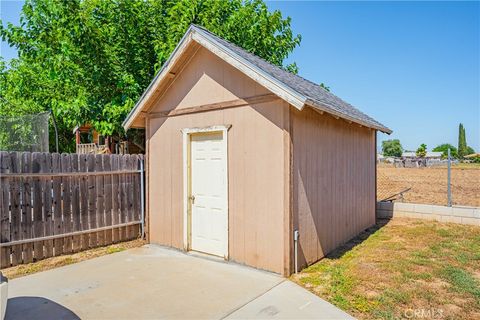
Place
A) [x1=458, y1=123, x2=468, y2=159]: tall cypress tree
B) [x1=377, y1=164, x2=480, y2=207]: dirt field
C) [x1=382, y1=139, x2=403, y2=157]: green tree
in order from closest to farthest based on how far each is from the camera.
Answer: [x1=377, y1=164, x2=480, y2=207]: dirt field → [x1=458, y1=123, x2=468, y2=159]: tall cypress tree → [x1=382, y1=139, x2=403, y2=157]: green tree

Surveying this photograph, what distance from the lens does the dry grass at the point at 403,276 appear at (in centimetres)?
344

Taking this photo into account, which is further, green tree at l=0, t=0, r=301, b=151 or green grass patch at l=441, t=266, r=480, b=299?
green tree at l=0, t=0, r=301, b=151

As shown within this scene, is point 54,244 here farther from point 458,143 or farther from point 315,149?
point 458,143

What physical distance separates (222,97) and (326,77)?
8.86 m

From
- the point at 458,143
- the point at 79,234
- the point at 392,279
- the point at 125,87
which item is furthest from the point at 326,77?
the point at 458,143

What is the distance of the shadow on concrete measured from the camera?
3.29 meters

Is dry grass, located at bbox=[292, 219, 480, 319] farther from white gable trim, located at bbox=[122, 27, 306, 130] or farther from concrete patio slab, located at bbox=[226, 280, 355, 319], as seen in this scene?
white gable trim, located at bbox=[122, 27, 306, 130]

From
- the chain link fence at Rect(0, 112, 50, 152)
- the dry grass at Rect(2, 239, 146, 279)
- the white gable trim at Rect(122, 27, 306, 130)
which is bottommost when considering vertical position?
the dry grass at Rect(2, 239, 146, 279)

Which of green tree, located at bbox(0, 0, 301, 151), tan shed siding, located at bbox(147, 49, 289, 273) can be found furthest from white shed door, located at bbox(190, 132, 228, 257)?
green tree, located at bbox(0, 0, 301, 151)

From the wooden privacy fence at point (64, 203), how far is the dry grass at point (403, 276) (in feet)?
13.8

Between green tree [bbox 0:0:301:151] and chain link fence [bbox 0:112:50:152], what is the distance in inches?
23.1

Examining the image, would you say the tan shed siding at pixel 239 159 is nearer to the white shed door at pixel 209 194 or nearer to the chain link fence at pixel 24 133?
the white shed door at pixel 209 194

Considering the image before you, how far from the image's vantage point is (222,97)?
5277 millimetres

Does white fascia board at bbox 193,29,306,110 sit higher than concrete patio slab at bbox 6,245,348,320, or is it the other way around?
white fascia board at bbox 193,29,306,110
